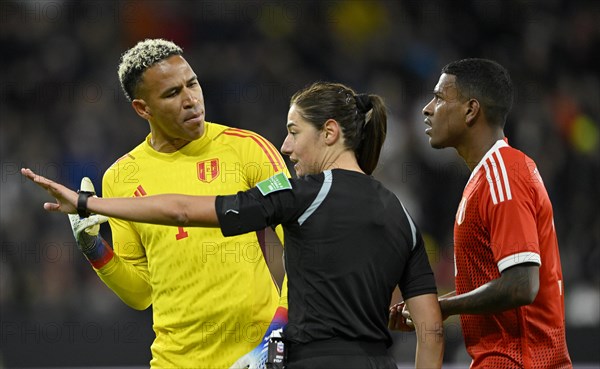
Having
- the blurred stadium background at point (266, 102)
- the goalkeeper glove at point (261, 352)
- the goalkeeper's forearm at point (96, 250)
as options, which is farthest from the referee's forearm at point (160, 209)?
the blurred stadium background at point (266, 102)

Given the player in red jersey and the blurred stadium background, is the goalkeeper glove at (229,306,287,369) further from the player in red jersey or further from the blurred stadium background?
the blurred stadium background

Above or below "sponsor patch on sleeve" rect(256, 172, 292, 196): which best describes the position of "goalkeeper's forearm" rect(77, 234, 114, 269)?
below

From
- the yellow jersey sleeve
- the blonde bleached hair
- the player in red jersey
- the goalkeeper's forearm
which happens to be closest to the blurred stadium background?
the yellow jersey sleeve

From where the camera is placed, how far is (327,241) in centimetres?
336

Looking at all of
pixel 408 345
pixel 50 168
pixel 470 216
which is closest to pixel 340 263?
pixel 470 216

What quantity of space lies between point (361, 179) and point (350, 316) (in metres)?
0.50

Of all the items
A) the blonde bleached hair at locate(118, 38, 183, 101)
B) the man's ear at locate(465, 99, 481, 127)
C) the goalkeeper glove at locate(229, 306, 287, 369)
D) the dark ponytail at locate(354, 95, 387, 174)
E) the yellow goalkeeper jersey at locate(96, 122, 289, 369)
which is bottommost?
the goalkeeper glove at locate(229, 306, 287, 369)

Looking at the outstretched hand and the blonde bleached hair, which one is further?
the blonde bleached hair

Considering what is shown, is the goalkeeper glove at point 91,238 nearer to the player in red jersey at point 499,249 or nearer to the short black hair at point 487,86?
the player in red jersey at point 499,249

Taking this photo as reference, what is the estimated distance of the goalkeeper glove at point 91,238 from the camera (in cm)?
412

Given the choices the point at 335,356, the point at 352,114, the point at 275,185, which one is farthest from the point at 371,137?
the point at 335,356

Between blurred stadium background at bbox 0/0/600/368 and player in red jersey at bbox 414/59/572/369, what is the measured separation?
13.7 ft

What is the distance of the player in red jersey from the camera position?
11.8 ft

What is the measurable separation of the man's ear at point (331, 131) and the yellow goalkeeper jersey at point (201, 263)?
0.58 m
